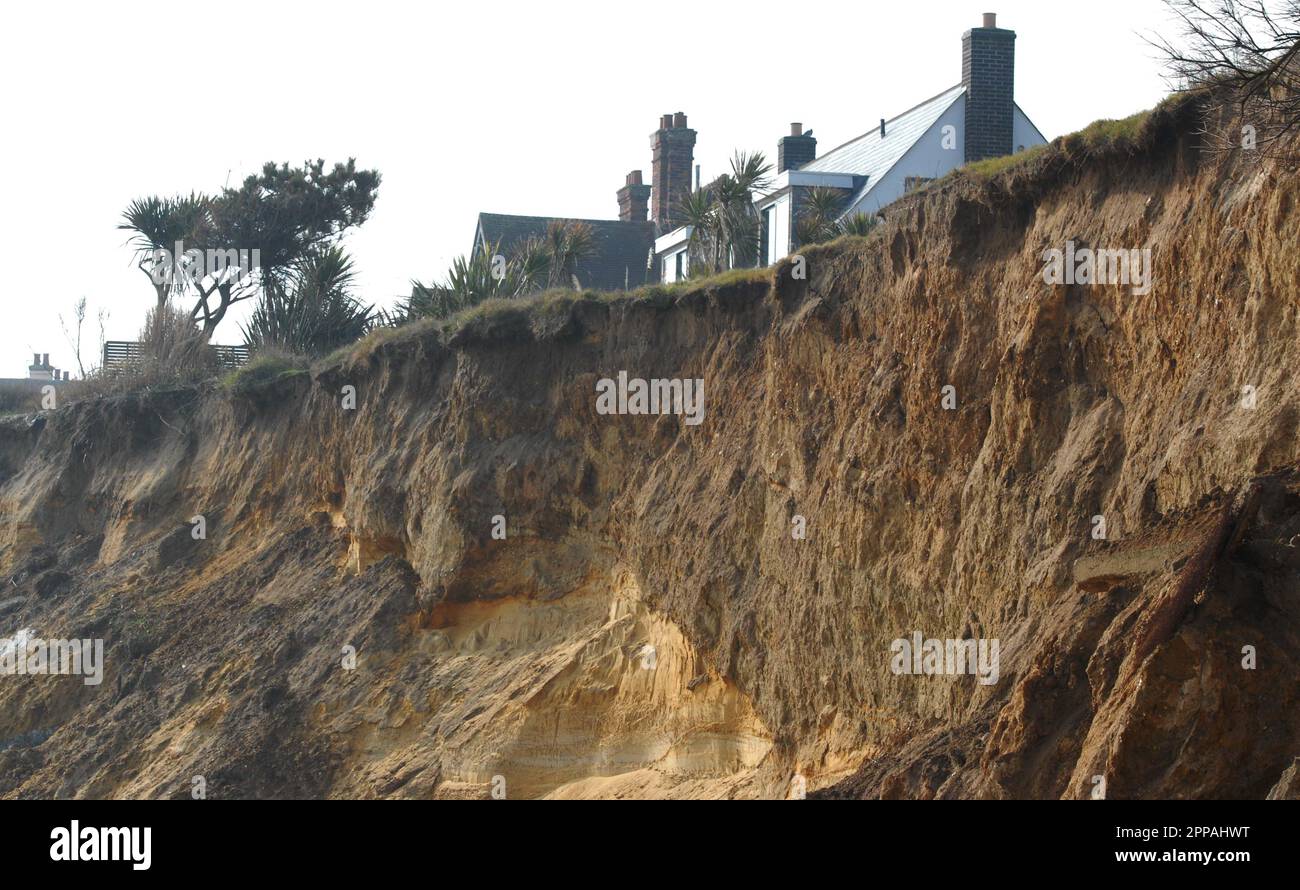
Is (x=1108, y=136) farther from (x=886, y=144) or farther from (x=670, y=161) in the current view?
(x=670, y=161)

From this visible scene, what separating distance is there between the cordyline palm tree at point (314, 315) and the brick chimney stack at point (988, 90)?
1209 centimetres

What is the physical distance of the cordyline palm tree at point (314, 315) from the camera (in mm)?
29969

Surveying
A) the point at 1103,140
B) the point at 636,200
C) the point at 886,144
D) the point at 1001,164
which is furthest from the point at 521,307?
the point at 636,200

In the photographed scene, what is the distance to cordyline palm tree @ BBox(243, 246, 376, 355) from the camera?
2997 centimetres

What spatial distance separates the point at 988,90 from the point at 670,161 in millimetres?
11739

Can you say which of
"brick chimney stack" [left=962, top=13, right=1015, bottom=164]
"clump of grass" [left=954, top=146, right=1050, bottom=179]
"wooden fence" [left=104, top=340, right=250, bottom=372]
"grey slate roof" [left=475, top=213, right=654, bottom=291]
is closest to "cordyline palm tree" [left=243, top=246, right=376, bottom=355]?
"wooden fence" [left=104, top=340, right=250, bottom=372]

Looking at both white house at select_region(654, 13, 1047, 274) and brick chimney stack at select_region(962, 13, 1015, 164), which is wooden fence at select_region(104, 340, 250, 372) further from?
brick chimney stack at select_region(962, 13, 1015, 164)

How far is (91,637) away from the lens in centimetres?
2467

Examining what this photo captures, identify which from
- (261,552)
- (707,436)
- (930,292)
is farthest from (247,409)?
(930,292)

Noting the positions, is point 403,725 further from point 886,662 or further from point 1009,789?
point 1009,789

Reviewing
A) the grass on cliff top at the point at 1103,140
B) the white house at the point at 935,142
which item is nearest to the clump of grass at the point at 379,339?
the white house at the point at 935,142

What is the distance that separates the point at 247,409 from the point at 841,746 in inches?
644

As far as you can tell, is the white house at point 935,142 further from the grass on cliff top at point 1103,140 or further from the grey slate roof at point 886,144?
the grass on cliff top at point 1103,140

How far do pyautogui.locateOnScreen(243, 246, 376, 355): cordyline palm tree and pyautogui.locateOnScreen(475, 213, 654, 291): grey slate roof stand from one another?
679cm
